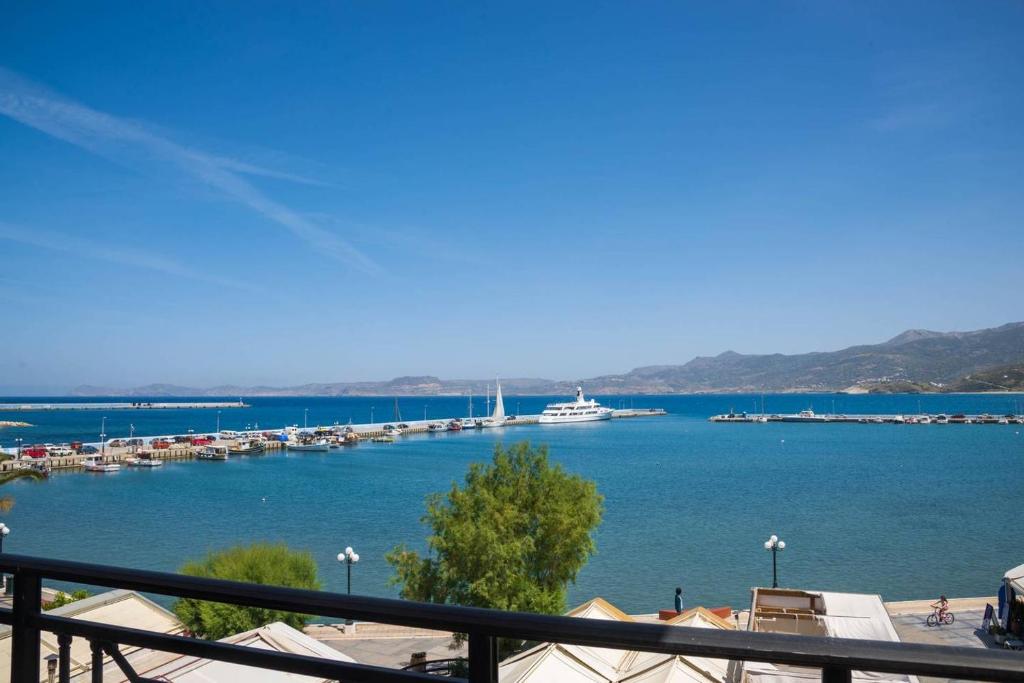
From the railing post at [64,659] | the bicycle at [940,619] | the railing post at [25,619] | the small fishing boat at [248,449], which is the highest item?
the railing post at [25,619]

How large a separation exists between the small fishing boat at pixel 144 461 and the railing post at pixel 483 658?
7510cm

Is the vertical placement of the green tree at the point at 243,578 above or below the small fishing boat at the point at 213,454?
above

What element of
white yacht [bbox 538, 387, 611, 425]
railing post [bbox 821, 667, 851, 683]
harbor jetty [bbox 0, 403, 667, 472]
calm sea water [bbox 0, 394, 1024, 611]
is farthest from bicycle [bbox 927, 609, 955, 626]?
white yacht [bbox 538, 387, 611, 425]

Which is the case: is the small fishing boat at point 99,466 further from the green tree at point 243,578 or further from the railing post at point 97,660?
the railing post at point 97,660

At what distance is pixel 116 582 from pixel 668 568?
27022 millimetres

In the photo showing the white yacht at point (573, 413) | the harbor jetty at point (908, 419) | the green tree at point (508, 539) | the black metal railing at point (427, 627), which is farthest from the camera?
the white yacht at point (573, 413)

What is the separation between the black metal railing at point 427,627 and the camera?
1245 mm

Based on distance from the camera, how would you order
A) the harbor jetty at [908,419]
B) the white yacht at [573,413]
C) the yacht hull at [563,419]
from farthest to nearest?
the white yacht at [573,413] < the yacht hull at [563,419] < the harbor jetty at [908,419]

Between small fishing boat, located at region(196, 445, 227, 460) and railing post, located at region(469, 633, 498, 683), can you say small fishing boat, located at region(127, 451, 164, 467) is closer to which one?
small fishing boat, located at region(196, 445, 227, 460)

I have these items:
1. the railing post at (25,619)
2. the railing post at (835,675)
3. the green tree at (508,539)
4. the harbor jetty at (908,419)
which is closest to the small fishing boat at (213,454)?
the green tree at (508,539)

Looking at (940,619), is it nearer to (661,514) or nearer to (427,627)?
(427,627)

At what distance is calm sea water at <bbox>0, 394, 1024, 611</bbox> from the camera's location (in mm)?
26109

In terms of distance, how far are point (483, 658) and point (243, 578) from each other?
672 inches

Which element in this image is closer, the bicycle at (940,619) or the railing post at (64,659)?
the railing post at (64,659)
